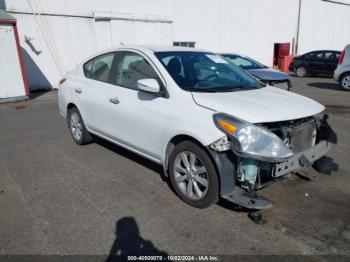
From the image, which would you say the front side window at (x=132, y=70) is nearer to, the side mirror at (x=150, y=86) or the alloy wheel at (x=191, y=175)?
the side mirror at (x=150, y=86)

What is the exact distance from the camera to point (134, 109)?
3.88 meters

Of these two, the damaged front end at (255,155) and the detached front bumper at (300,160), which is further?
the detached front bumper at (300,160)

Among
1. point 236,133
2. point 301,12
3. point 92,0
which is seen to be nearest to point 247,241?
point 236,133

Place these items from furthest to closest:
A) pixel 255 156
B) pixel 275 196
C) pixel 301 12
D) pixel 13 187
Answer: pixel 301 12
pixel 13 187
pixel 275 196
pixel 255 156

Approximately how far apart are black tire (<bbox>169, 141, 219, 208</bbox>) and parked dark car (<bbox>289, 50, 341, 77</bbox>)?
50.8 ft

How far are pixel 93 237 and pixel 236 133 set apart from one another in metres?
1.64

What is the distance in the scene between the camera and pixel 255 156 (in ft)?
9.20

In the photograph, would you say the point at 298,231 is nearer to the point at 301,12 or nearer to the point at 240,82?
the point at 240,82

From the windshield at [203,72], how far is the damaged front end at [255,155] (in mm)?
783

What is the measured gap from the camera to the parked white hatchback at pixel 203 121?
2941 mm

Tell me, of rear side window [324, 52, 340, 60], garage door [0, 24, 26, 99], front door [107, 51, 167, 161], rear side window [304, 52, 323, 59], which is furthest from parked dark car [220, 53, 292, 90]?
rear side window [304, 52, 323, 59]

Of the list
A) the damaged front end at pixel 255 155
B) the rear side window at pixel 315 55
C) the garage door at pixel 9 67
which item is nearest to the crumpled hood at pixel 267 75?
the damaged front end at pixel 255 155

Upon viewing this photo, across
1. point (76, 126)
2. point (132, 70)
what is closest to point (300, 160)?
point (132, 70)

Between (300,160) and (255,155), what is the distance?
2.21 feet
